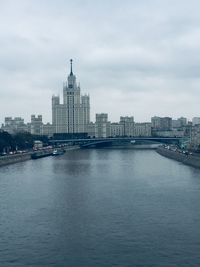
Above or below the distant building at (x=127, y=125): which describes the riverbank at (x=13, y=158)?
below

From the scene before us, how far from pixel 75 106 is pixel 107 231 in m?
52.4

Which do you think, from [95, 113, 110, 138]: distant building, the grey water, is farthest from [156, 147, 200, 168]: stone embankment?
[95, 113, 110, 138]: distant building

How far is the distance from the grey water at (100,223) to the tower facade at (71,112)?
44142 millimetres

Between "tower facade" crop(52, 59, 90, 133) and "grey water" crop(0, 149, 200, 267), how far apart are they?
44142 millimetres

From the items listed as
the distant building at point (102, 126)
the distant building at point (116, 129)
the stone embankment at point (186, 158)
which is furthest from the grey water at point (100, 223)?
the distant building at point (116, 129)

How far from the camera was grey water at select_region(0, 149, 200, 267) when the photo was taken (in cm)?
816

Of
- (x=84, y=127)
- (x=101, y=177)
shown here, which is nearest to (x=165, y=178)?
(x=101, y=177)

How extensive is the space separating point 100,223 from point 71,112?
51.7 meters

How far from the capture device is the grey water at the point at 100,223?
8156 millimetres

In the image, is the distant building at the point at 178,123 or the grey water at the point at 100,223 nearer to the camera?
the grey water at the point at 100,223

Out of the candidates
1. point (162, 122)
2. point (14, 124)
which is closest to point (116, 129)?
point (14, 124)

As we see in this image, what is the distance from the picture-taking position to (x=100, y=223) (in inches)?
403

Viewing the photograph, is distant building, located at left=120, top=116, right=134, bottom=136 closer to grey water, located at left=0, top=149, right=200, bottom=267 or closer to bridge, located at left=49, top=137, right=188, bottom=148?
bridge, located at left=49, top=137, right=188, bottom=148

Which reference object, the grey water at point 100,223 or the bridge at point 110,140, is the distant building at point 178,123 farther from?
the grey water at point 100,223
